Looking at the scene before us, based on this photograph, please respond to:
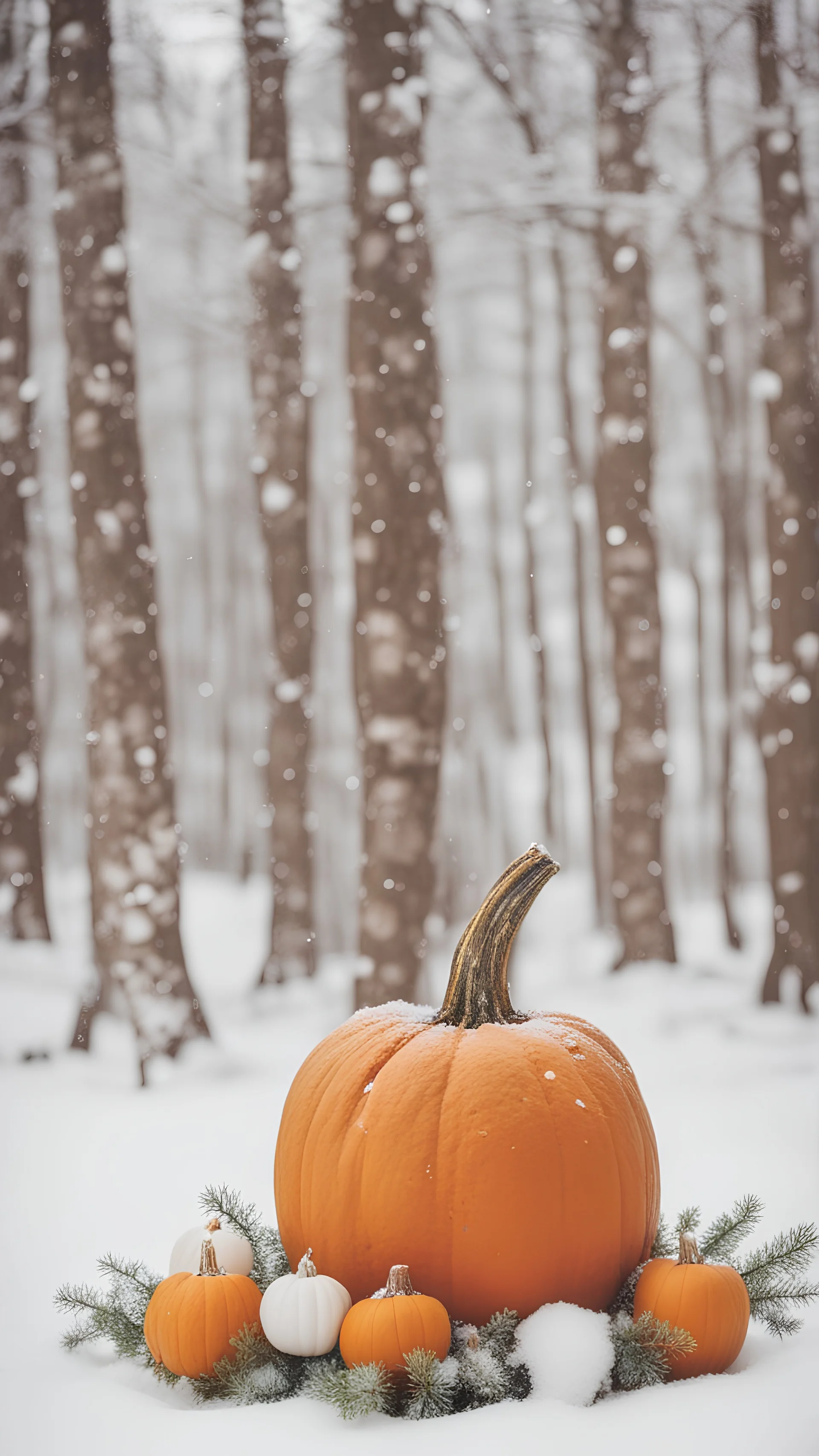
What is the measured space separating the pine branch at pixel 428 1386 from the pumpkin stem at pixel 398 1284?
48 millimetres

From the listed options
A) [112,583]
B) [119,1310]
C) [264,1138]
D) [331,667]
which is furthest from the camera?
[331,667]

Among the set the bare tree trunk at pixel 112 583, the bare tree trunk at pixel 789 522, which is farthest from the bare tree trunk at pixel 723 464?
the bare tree trunk at pixel 112 583

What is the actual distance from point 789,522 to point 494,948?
7.57ft

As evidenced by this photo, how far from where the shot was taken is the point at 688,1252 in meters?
1.07

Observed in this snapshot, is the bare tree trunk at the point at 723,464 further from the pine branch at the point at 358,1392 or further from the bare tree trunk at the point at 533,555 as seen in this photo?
the pine branch at the point at 358,1392

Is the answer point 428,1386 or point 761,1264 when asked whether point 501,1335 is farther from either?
point 761,1264

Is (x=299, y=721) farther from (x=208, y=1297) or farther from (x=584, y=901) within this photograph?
(x=208, y=1297)

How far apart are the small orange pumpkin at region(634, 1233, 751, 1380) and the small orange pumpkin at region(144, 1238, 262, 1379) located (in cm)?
37

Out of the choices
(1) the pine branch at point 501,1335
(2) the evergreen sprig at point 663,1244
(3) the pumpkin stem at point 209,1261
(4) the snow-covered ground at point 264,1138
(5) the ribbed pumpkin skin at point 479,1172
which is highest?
(5) the ribbed pumpkin skin at point 479,1172

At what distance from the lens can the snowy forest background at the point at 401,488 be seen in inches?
107

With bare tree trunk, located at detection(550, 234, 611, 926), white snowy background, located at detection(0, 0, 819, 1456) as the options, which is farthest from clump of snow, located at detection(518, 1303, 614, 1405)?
bare tree trunk, located at detection(550, 234, 611, 926)

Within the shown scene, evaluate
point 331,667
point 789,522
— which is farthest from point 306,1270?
point 789,522

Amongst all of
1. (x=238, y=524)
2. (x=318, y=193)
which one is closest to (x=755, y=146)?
(x=318, y=193)

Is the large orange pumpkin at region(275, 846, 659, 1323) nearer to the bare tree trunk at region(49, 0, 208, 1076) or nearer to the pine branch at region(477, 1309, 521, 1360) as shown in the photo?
the pine branch at region(477, 1309, 521, 1360)
